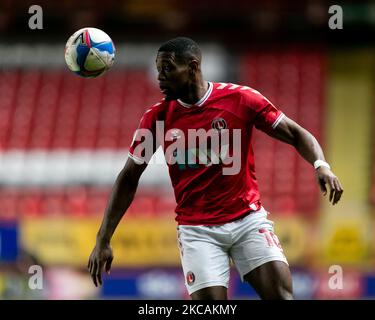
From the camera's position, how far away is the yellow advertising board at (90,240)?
43.0 ft

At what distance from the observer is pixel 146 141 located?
249 inches

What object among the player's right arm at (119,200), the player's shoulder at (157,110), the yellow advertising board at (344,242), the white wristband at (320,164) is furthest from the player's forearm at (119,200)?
the yellow advertising board at (344,242)

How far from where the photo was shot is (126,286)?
42.0 ft

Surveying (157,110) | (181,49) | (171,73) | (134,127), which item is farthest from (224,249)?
(134,127)

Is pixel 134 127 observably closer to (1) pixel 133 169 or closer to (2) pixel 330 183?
(1) pixel 133 169

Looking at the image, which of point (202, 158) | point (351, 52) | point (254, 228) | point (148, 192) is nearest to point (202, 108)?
point (202, 158)

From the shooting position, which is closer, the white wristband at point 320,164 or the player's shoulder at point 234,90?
the white wristband at point 320,164

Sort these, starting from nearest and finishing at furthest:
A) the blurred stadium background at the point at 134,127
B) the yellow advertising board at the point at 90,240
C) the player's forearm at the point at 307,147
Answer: the player's forearm at the point at 307,147 < the blurred stadium background at the point at 134,127 < the yellow advertising board at the point at 90,240

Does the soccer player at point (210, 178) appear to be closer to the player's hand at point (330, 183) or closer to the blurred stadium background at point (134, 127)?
the player's hand at point (330, 183)

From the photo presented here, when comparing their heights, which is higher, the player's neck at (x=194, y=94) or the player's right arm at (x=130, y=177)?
the player's neck at (x=194, y=94)

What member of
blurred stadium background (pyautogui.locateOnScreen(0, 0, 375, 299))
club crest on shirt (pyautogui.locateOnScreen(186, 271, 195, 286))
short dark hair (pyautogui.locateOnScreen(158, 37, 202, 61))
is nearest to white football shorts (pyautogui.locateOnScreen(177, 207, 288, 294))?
club crest on shirt (pyautogui.locateOnScreen(186, 271, 195, 286))

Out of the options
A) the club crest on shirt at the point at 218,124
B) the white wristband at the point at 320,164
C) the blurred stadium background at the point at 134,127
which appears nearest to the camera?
the white wristband at the point at 320,164

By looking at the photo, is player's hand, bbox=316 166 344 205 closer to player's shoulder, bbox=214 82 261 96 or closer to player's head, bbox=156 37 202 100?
player's shoulder, bbox=214 82 261 96

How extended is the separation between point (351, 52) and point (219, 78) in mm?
2516
